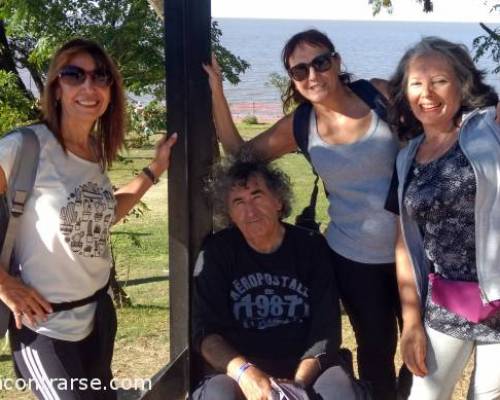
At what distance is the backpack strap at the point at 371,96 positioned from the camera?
308cm

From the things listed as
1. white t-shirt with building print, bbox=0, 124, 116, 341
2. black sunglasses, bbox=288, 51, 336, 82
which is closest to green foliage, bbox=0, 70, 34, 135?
white t-shirt with building print, bbox=0, 124, 116, 341

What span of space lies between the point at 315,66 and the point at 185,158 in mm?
686

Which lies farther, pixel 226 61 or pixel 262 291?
pixel 226 61

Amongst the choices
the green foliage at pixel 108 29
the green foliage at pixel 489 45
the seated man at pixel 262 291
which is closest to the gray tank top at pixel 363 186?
the seated man at pixel 262 291

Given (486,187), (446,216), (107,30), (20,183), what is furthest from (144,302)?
(486,187)

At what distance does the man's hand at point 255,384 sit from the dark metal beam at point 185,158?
455 mm

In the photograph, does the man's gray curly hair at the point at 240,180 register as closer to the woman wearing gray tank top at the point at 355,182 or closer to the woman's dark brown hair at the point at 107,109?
the woman wearing gray tank top at the point at 355,182

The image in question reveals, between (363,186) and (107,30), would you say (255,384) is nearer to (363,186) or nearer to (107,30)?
(363,186)

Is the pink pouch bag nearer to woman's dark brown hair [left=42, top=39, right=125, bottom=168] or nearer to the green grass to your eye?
the green grass

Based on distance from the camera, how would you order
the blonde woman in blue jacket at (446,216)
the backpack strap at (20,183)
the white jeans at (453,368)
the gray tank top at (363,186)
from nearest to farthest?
1. the backpack strap at (20,183)
2. the blonde woman in blue jacket at (446,216)
3. the white jeans at (453,368)
4. the gray tank top at (363,186)

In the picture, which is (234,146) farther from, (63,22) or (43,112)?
(63,22)

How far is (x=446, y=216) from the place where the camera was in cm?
272

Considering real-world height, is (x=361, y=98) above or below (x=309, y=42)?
below

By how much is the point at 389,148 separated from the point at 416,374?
0.89 meters
